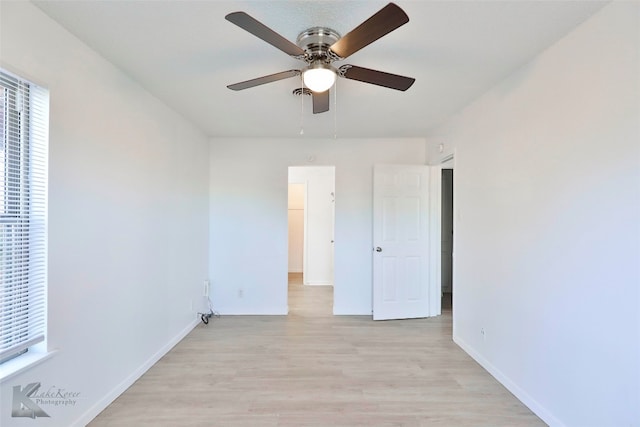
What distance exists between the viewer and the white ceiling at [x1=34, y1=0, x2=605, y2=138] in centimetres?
166

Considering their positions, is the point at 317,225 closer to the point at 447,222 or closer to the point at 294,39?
the point at 447,222

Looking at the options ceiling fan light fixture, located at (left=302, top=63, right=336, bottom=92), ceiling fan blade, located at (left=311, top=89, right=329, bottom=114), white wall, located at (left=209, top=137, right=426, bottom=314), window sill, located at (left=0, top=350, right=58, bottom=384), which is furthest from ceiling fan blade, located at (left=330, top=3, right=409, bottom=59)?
white wall, located at (left=209, top=137, right=426, bottom=314)

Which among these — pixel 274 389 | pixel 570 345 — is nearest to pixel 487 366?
pixel 570 345

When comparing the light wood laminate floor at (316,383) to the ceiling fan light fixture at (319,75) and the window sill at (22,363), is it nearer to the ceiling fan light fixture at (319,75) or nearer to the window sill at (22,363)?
the window sill at (22,363)

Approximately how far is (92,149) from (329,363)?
2553 mm

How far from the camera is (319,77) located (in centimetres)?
181

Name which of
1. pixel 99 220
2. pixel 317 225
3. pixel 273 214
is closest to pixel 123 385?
pixel 99 220

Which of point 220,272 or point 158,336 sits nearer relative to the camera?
point 158,336

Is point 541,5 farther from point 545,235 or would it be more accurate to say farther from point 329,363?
point 329,363

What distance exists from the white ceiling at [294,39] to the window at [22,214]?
1.72 feet

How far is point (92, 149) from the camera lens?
2.11m

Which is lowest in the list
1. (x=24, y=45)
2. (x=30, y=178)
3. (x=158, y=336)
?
(x=158, y=336)

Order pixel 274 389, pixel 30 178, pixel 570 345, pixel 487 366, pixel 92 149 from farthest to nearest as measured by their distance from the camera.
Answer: pixel 487 366, pixel 274 389, pixel 92 149, pixel 570 345, pixel 30 178

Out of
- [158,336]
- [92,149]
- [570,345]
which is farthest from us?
[158,336]
